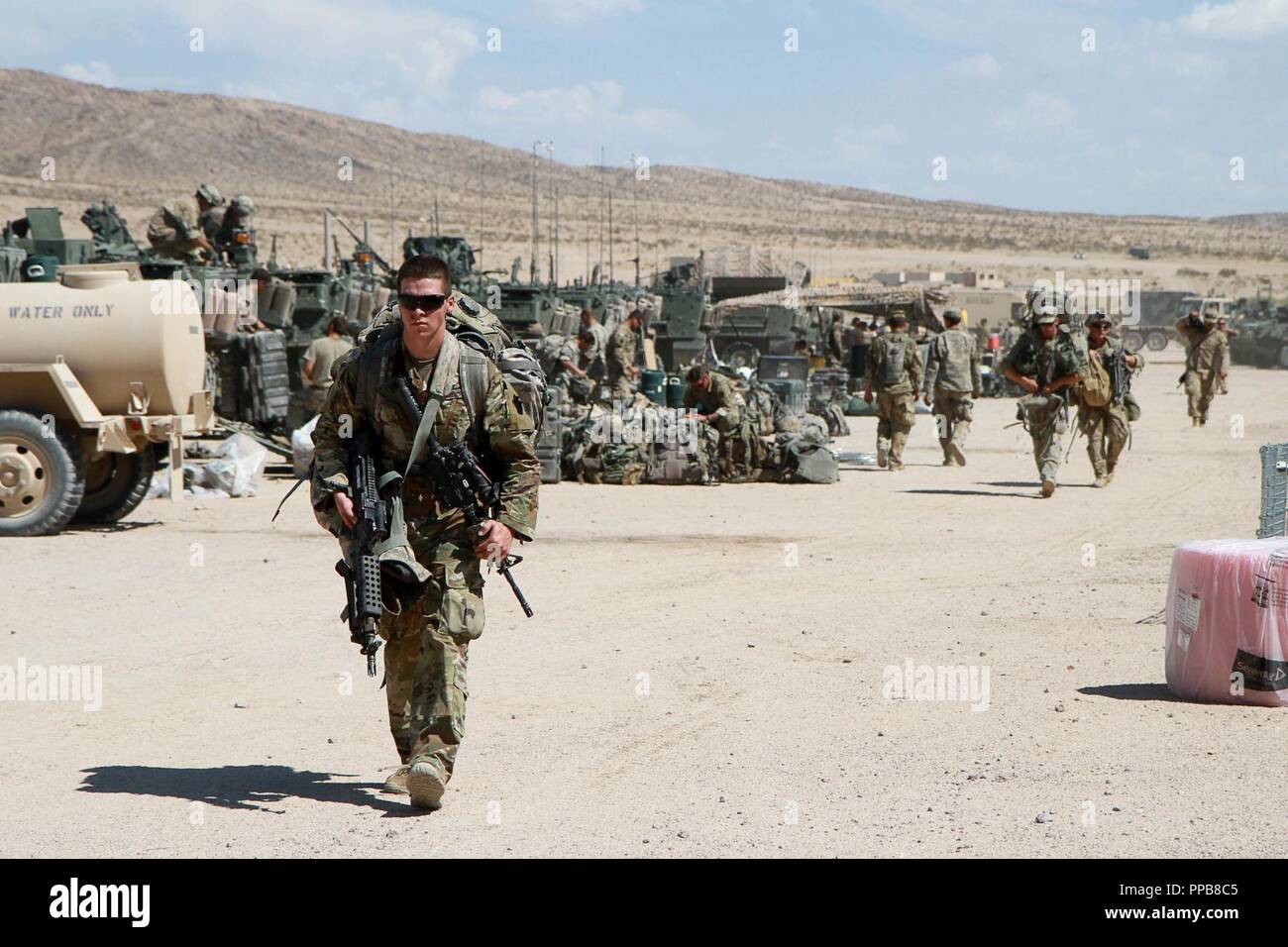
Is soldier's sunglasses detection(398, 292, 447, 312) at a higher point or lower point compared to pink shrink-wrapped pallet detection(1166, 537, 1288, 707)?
higher

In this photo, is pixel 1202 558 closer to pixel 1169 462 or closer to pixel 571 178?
pixel 1169 462

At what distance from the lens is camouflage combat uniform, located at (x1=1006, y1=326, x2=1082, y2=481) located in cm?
1567

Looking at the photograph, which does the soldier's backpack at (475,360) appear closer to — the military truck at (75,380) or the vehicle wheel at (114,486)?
the military truck at (75,380)

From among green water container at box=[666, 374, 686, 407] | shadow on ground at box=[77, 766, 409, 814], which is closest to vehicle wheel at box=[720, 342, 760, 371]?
green water container at box=[666, 374, 686, 407]

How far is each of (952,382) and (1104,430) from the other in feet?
7.42

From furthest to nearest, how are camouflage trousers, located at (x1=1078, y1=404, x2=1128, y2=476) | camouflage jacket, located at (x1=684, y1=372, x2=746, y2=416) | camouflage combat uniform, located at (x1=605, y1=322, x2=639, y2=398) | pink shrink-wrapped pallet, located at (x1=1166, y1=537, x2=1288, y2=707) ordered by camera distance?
camouflage combat uniform, located at (x1=605, y1=322, x2=639, y2=398), camouflage jacket, located at (x1=684, y1=372, x2=746, y2=416), camouflage trousers, located at (x1=1078, y1=404, x2=1128, y2=476), pink shrink-wrapped pallet, located at (x1=1166, y1=537, x2=1288, y2=707)

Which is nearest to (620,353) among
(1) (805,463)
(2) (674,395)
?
(2) (674,395)

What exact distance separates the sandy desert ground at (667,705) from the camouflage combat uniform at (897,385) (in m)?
4.18

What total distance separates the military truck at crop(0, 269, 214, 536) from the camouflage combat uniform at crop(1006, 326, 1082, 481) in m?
7.40

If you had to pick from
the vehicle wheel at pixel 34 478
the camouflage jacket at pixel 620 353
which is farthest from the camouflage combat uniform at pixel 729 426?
the vehicle wheel at pixel 34 478

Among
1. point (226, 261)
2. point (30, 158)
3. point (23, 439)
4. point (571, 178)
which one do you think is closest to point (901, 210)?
point (571, 178)

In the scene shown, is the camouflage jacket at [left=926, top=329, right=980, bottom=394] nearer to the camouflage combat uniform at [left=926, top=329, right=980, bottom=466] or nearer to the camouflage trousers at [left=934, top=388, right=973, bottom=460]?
the camouflage combat uniform at [left=926, top=329, right=980, bottom=466]

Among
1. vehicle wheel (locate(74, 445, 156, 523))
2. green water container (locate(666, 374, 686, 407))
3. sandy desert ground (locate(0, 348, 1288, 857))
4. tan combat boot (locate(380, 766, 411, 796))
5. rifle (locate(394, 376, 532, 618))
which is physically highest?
rifle (locate(394, 376, 532, 618))

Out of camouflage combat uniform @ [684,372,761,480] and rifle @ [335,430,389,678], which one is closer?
rifle @ [335,430,389,678]
